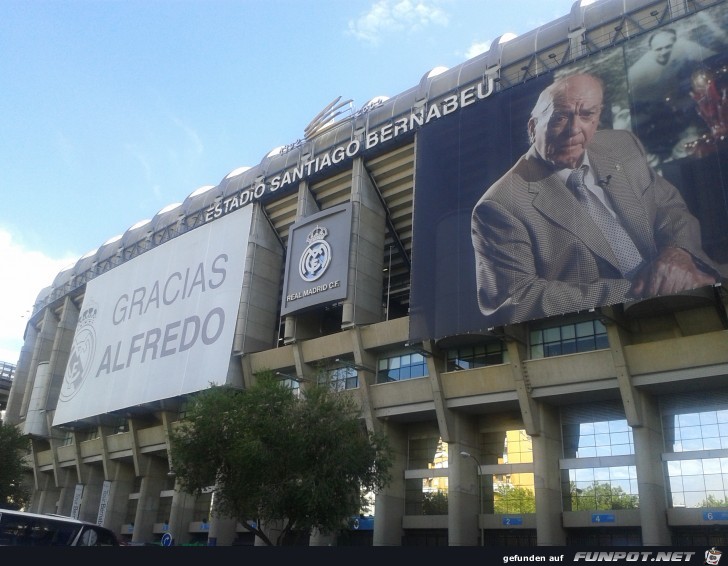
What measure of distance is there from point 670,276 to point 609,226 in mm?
4348

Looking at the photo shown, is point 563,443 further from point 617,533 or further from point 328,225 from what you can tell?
Answer: point 328,225

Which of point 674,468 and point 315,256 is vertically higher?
point 315,256

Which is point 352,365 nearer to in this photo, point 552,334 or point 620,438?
point 552,334

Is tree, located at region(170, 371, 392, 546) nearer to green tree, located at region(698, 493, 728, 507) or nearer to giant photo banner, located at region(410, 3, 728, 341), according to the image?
giant photo banner, located at region(410, 3, 728, 341)

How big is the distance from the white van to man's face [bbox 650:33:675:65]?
35.8 metres

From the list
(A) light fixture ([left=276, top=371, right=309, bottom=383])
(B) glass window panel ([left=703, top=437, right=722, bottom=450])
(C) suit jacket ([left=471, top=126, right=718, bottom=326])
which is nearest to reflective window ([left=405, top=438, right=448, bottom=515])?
(A) light fixture ([left=276, top=371, right=309, bottom=383])

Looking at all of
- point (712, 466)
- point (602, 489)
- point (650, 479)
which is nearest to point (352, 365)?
point (602, 489)

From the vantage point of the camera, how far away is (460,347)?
142ft

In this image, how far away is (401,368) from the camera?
1790 inches

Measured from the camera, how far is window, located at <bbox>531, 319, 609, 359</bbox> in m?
38.5

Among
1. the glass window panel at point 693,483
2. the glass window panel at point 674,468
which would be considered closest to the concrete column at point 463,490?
the glass window panel at point 674,468

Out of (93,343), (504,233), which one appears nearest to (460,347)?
(504,233)

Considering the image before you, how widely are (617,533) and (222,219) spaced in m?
37.8

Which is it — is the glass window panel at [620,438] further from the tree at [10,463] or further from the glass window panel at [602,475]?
the tree at [10,463]
